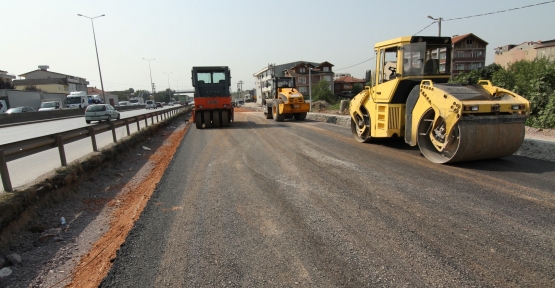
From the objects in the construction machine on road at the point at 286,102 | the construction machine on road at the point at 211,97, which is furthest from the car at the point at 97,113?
the construction machine on road at the point at 286,102

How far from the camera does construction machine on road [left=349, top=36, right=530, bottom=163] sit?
6215 millimetres

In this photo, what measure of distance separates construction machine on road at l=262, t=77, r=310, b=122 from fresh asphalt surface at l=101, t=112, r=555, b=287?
13352 mm

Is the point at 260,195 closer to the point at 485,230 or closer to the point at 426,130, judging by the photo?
the point at 485,230

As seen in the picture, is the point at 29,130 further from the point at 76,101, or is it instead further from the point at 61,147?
the point at 76,101

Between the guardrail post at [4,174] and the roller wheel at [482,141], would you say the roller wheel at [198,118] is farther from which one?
the roller wheel at [482,141]

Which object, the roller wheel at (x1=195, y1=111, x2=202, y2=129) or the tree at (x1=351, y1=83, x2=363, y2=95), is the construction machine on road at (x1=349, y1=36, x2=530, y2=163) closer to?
the tree at (x1=351, y1=83, x2=363, y2=95)

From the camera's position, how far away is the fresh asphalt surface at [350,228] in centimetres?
292

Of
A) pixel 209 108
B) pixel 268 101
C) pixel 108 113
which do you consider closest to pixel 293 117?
pixel 268 101

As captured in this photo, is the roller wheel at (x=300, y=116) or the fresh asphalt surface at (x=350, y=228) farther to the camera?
the roller wheel at (x=300, y=116)

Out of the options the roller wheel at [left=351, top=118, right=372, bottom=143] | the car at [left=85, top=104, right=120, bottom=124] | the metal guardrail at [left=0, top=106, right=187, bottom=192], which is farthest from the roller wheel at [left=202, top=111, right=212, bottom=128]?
the roller wheel at [left=351, top=118, right=372, bottom=143]

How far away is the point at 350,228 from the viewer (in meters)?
3.82

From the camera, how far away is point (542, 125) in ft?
35.8

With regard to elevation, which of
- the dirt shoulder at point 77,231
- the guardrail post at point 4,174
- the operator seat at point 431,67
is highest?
the operator seat at point 431,67

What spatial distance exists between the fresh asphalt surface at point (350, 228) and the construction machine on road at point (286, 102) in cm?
1335
